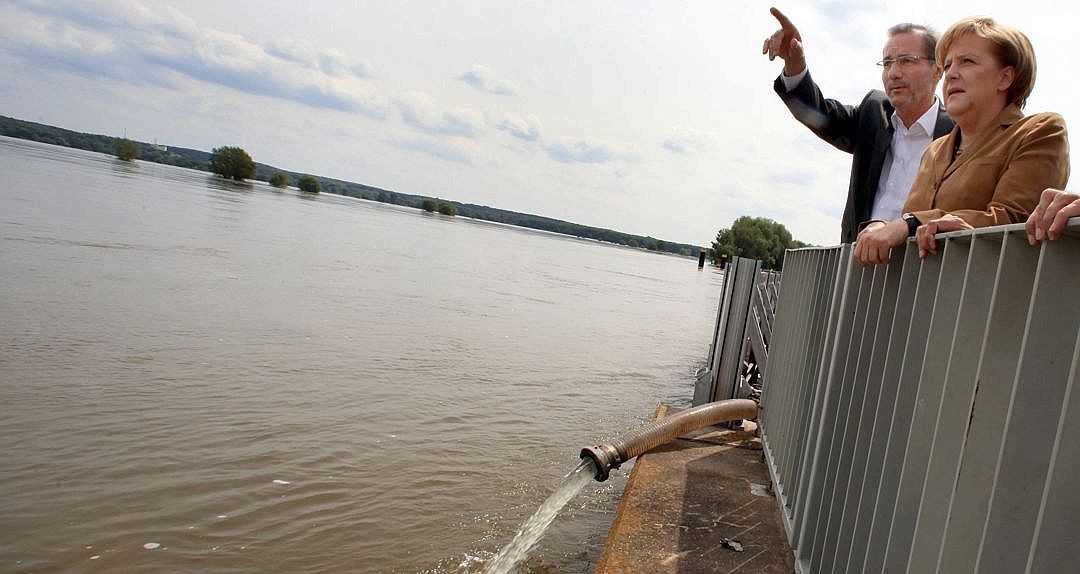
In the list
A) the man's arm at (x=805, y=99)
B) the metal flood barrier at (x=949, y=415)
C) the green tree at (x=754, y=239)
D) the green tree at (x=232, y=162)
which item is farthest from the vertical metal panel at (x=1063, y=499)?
the green tree at (x=232, y=162)

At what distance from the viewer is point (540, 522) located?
5.03 m

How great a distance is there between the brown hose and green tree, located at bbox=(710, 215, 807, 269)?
9567 centimetres

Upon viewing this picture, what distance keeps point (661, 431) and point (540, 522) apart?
1.16m

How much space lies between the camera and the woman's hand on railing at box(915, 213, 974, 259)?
2148 millimetres

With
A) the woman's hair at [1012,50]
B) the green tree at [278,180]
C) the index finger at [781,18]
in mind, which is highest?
the green tree at [278,180]

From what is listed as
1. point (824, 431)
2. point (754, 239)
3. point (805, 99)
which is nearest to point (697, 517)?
point (824, 431)

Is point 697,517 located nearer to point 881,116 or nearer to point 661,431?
point 661,431

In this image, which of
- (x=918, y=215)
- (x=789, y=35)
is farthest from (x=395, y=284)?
(x=918, y=215)

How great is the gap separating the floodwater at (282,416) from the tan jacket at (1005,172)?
3338 mm

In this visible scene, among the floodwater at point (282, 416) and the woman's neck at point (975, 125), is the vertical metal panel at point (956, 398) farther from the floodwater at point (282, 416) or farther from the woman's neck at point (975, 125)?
the floodwater at point (282, 416)

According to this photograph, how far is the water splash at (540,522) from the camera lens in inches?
185

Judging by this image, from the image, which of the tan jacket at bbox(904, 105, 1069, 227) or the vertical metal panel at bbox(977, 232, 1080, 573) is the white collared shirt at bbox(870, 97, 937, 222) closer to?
the tan jacket at bbox(904, 105, 1069, 227)

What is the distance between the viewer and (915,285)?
2.41 meters

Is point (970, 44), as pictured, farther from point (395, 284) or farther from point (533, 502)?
point (395, 284)
